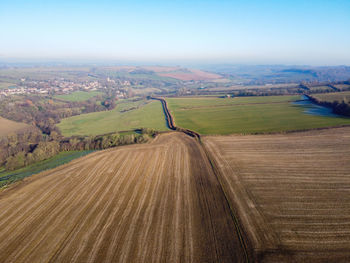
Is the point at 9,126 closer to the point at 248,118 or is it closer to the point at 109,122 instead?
the point at 109,122

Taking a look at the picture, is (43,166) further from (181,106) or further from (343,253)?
(181,106)

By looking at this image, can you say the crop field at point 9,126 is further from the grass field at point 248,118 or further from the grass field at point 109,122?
the grass field at point 248,118

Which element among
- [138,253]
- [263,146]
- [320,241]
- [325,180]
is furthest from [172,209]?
[263,146]

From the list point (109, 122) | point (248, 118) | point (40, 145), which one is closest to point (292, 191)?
point (248, 118)

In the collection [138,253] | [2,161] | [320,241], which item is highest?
[320,241]

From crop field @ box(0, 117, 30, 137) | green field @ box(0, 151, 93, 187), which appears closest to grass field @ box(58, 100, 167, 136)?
crop field @ box(0, 117, 30, 137)

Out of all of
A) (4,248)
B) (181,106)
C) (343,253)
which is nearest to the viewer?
(343,253)
